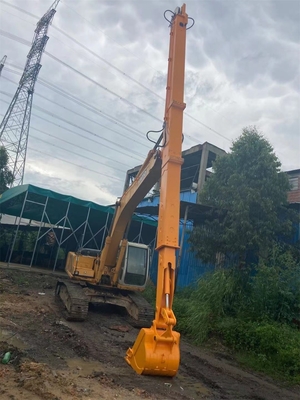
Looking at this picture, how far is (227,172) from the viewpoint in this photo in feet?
47.1

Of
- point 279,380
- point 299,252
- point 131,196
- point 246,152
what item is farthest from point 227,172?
point 279,380

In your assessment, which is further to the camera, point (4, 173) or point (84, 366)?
point (4, 173)

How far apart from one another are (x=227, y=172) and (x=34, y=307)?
858cm

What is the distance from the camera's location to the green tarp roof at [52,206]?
17544 millimetres

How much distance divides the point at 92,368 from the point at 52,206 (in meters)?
14.5

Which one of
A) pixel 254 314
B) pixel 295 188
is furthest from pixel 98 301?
pixel 295 188

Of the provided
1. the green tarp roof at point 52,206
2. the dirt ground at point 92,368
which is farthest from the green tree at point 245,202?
the green tarp roof at point 52,206

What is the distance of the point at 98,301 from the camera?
10.8 m

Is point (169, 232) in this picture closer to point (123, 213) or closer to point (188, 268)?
point (123, 213)

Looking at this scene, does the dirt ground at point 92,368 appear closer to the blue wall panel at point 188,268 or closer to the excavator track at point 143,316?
the excavator track at point 143,316

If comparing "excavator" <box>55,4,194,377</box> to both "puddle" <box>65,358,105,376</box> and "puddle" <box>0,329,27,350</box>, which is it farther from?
"puddle" <box>0,329,27,350</box>

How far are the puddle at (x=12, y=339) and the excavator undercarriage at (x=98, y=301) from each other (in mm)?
2134

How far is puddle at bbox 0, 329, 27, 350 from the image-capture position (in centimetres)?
697

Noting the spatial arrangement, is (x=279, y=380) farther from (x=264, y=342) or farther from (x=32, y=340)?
(x=32, y=340)
